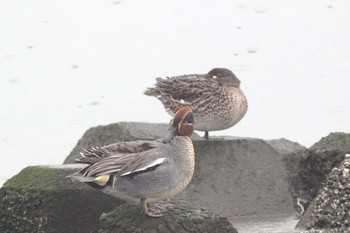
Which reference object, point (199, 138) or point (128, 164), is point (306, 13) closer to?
point (199, 138)

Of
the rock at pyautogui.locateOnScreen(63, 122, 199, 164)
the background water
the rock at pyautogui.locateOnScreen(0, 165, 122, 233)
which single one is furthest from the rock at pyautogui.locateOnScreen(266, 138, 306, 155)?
the rock at pyautogui.locateOnScreen(0, 165, 122, 233)

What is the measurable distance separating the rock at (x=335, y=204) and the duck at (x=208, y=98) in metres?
2.25

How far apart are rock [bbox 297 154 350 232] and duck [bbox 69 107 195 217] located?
44.5 inches

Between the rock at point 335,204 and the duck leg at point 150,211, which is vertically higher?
the duck leg at point 150,211

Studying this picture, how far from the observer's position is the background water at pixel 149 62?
11570mm

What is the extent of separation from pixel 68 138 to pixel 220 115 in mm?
2054

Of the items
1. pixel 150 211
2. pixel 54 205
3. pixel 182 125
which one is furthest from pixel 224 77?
pixel 150 211

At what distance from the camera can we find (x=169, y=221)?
721 cm

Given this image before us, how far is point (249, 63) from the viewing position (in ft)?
42.4

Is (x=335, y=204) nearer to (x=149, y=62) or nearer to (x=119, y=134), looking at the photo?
(x=119, y=134)

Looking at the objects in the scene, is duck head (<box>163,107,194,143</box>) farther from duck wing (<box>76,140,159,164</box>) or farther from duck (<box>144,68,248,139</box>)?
duck (<box>144,68,248,139</box>)

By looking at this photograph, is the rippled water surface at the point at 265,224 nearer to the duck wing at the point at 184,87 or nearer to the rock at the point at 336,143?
the rock at the point at 336,143

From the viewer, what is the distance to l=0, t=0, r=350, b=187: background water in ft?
38.0

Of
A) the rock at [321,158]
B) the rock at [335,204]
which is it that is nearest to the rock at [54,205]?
the rock at [335,204]
